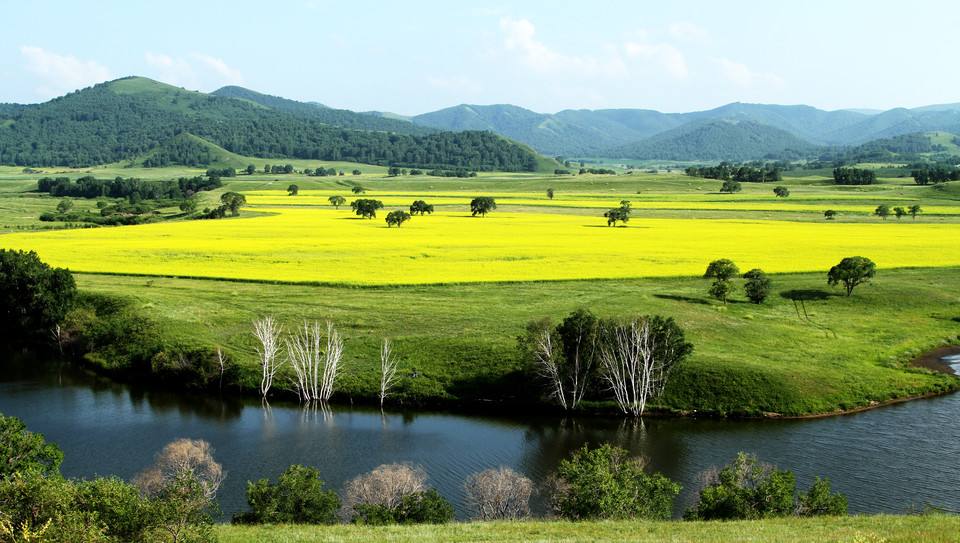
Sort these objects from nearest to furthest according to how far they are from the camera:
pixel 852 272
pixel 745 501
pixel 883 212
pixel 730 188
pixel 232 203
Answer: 1. pixel 745 501
2. pixel 852 272
3. pixel 883 212
4. pixel 232 203
5. pixel 730 188

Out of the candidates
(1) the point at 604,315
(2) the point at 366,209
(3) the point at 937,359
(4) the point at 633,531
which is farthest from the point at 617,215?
(4) the point at 633,531

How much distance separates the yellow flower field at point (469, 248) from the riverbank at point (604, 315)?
19.9 feet

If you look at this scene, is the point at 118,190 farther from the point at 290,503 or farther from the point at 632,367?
the point at 290,503

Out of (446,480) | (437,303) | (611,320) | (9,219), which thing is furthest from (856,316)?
(9,219)

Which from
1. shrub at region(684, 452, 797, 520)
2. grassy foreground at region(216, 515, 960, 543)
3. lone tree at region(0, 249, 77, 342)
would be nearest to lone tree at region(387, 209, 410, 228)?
lone tree at region(0, 249, 77, 342)

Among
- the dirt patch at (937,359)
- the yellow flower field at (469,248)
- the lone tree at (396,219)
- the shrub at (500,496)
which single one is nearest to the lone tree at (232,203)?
the yellow flower field at (469,248)

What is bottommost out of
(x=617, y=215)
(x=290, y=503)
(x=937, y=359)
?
(x=937, y=359)

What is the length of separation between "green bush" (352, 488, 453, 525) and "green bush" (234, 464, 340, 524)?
48.0 inches

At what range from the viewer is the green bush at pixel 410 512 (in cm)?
2836

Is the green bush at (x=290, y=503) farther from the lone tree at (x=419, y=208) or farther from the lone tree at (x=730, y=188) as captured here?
the lone tree at (x=730, y=188)

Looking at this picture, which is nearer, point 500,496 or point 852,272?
point 500,496

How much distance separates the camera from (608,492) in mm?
28125

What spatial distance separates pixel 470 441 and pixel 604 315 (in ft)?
63.3

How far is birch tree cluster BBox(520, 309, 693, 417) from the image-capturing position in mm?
45438
